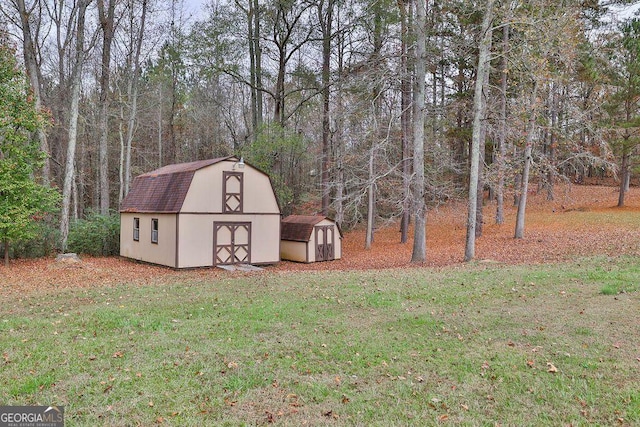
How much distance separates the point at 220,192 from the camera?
608 inches

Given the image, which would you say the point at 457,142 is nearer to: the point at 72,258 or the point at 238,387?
the point at 72,258

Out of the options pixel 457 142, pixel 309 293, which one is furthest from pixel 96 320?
pixel 457 142

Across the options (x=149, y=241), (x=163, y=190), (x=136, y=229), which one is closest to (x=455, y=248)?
(x=163, y=190)

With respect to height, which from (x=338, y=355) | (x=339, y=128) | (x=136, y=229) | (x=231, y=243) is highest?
(x=339, y=128)

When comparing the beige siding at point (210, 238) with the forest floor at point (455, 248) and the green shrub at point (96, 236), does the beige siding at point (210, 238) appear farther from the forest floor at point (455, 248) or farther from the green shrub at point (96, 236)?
the green shrub at point (96, 236)

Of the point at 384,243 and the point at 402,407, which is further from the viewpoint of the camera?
the point at 384,243

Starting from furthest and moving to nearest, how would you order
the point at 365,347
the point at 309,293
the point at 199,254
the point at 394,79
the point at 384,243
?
the point at 384,243
the point at 199,254
the point at 394,79
the point at 309,293
the point at 365,347

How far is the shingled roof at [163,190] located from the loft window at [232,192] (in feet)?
2.37

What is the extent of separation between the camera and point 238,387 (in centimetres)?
439

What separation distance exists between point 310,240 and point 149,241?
6201 mm

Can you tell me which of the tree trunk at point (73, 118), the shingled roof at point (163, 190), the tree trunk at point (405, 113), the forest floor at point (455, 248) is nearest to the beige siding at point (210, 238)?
the forest floor at point (455, 248)

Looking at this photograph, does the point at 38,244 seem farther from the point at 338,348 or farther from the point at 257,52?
the point at 338,348

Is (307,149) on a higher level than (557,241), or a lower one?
higher

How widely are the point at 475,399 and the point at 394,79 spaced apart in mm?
11637
